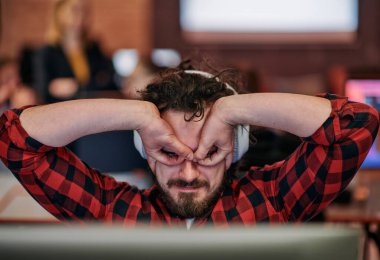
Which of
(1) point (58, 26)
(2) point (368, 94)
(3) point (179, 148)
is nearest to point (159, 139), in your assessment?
(3) point (179, 148)

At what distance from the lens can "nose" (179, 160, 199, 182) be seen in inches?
42.7

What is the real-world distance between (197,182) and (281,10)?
4.98 meters

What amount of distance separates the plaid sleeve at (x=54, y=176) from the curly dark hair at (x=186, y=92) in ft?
0.59

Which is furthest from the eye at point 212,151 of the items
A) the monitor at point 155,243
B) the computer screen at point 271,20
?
the computer screen at point 271,20

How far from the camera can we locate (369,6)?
5840 mm

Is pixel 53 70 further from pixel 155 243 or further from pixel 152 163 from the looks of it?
pixel 155 243

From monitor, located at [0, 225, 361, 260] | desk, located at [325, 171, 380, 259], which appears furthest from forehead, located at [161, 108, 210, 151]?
desk, located at [325, 171, 380, 259]

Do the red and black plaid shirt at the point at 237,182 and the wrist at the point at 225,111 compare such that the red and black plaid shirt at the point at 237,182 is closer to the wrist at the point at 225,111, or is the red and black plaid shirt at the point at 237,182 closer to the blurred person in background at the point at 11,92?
the wrist at the point at 225,111

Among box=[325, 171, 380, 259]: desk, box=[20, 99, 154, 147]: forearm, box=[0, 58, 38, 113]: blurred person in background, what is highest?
box=[20, 99, 154, 147]: forearm

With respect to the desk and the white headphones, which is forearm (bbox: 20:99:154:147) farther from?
the desk

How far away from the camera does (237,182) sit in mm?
1226

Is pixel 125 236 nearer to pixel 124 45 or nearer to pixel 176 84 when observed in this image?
pixel 176 84

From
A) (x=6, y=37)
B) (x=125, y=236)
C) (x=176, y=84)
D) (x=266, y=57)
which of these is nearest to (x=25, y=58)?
(x=6, y=37)

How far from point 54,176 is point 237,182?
33 centimetres
